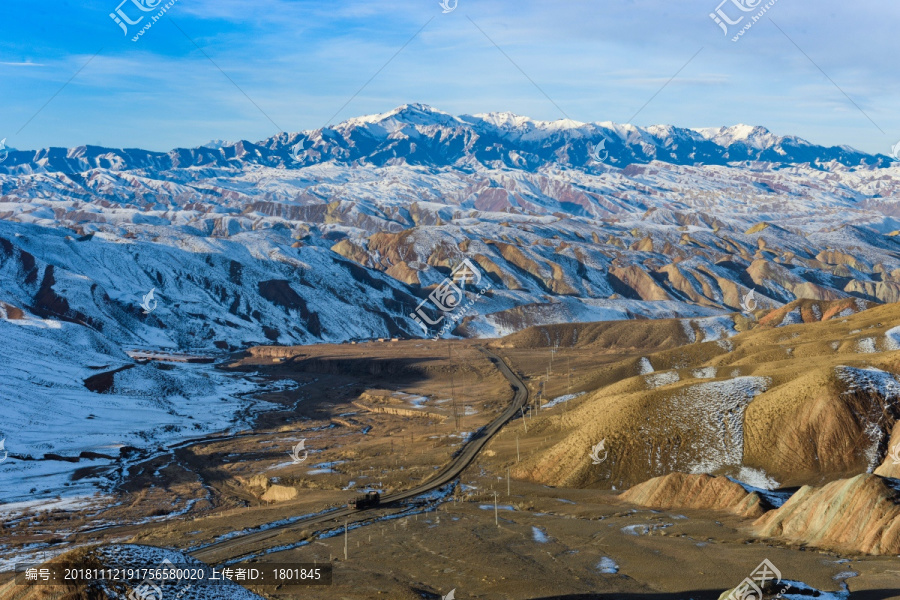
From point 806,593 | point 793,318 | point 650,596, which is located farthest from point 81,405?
point 793,318

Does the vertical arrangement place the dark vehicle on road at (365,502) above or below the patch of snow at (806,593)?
below

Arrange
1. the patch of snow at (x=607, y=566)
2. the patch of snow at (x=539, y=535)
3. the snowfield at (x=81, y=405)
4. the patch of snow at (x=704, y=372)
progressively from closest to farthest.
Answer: the patch of snow at (x=607, y=566)
the patch of snow at (x=539, y=535)
the snowfield at (x=81, y=405)
the patch of snow at (x=704, y=372)

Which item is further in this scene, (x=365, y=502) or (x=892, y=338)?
(x=892, y=338)

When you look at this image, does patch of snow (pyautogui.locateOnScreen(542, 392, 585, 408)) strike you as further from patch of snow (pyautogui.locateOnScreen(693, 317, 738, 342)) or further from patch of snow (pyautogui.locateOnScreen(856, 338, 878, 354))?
patch of snow (pyautogui.locateOnScreen(693, 317, 738, 342))

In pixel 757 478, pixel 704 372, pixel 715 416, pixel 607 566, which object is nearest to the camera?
pixel 607 566

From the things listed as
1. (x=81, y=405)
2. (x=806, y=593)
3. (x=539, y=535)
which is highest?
(x=806, y=593)

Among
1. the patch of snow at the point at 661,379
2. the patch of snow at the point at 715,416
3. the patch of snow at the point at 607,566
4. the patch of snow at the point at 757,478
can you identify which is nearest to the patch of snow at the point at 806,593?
the patch of snow at the point at 607,566

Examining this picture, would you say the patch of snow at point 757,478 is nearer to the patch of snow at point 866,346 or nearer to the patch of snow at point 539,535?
the patch of snow at point 539,535

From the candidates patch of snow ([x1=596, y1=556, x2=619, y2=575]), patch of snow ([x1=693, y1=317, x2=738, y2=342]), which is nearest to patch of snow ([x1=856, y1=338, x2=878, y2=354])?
patch of snow ([x1=596, y1=556, x2=619, y2=575])

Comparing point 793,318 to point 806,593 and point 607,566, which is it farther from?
point 806,593
